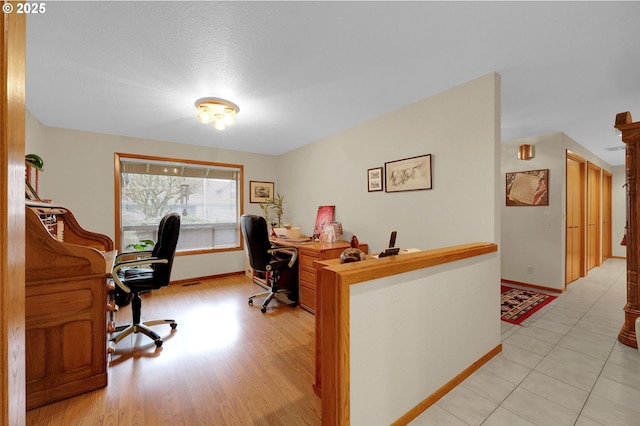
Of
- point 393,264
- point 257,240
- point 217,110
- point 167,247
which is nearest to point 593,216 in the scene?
point 393,264

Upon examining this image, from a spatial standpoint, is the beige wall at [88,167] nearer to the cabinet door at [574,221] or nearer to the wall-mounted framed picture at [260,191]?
the wall-mounted framed picture at [260,191]

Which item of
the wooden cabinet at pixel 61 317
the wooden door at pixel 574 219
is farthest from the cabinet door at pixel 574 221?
the wooden cabinet at pixel 61 317

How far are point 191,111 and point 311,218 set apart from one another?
2389mm

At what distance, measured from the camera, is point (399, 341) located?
1385 mm

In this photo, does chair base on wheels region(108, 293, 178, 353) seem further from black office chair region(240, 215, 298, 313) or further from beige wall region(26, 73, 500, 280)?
beige wall region(26, 73, 500, 280)

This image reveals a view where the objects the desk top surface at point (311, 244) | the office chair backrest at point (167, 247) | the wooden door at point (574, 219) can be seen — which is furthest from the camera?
the wooden door at point (574, 219)

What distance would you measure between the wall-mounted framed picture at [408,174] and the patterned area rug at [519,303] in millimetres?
1822

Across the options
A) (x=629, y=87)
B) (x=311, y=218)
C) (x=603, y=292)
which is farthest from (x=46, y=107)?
(x=603, y=292)

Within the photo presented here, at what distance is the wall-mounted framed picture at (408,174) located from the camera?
8.64 feet

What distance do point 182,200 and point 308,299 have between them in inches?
118

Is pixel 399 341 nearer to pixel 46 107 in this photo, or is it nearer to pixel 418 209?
pixel 418 209

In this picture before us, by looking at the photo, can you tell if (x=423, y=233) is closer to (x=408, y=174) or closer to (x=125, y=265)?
(x=408, y=174)

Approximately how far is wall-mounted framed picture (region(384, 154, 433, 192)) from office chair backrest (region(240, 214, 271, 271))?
1.60 meters

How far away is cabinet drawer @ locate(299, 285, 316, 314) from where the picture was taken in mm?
3075
